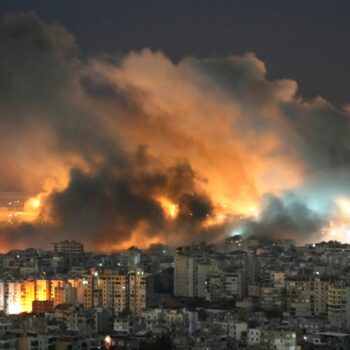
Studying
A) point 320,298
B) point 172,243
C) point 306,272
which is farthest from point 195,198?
point 320,298

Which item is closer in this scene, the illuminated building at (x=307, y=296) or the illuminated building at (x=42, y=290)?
the illuminated building at (x=307, y=296)

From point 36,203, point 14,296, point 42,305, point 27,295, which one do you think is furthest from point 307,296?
point 36,203

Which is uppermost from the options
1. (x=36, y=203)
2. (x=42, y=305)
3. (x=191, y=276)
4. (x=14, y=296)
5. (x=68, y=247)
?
(x=36, y=203)

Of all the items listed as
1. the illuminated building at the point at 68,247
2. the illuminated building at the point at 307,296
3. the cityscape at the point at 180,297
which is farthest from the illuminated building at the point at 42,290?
the illuminated building at the point at 68,247

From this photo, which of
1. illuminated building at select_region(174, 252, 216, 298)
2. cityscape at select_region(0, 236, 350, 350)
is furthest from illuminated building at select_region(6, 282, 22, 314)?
illuminated building at select_region(174, 252, 216, 298)

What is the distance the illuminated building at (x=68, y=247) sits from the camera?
1877cm

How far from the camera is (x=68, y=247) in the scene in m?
19.0

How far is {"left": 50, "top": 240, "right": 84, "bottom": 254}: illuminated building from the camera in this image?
61.6 feet

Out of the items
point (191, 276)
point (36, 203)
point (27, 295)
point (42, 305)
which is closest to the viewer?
point (42, 305)

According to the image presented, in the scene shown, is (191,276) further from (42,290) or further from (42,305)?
(42,305)

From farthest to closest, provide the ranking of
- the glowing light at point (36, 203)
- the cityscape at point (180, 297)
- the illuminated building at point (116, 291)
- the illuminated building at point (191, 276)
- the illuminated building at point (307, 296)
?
1. the glowing light at point (36, 203)
2. the illuminated building at point (191, 276)
3. the illuminated building at point (116, 291)
4. the illuminated building at point (307, 296)
5. the cityscape at point (180, 297)

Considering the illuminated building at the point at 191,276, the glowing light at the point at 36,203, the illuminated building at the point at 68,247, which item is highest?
the glowing light at the point at 36,203

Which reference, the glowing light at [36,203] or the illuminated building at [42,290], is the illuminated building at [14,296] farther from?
the glowing light at [36,203]

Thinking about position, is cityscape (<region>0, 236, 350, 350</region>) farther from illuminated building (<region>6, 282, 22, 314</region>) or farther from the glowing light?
the glowing light
